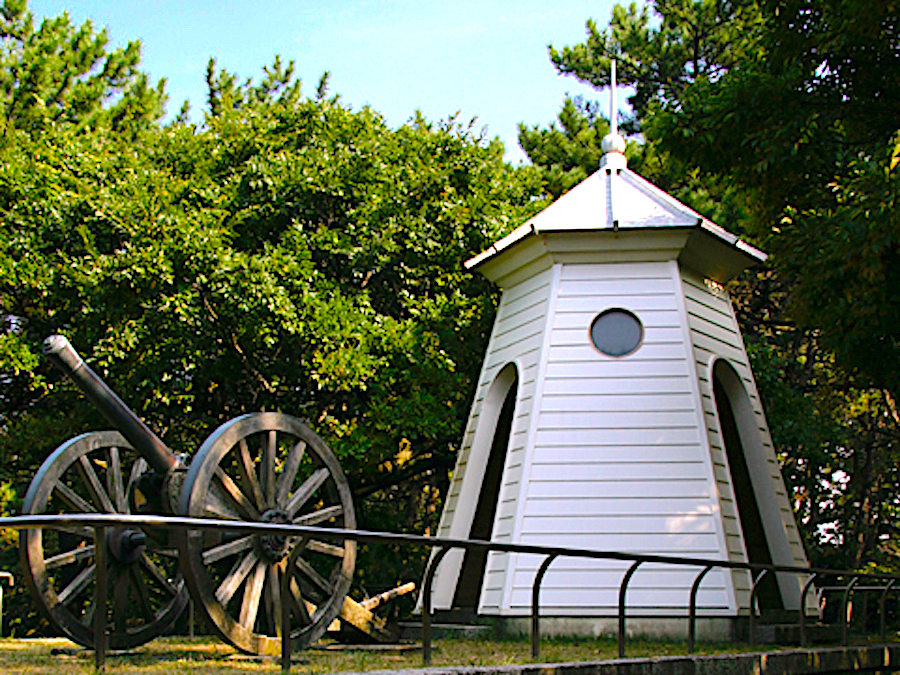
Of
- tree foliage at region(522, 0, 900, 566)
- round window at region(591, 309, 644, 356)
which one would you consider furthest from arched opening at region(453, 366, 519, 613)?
tree foliage at region(522, 0, 900, 566)

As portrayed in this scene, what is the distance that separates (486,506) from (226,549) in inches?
216

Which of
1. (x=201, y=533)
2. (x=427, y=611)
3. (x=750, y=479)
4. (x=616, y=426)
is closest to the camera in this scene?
(x=427, y=611)

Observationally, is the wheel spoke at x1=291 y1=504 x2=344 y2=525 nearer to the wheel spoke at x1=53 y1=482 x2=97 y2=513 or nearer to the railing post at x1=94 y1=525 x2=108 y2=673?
the wheel spoke at x1=53 y1=482 x2=97 y2=513

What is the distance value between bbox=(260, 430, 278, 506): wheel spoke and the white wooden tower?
3.02 m

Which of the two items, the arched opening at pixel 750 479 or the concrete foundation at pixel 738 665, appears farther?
the arched opening at pixel 750 479

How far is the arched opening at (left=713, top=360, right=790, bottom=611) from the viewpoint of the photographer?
1179 cm

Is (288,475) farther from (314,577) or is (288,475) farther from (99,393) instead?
(99,393)

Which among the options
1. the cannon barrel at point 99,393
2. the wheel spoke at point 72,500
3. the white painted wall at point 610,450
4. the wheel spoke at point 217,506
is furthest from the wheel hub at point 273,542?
the white painted wall at point 610,450

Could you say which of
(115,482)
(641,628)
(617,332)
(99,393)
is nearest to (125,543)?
(115,482)

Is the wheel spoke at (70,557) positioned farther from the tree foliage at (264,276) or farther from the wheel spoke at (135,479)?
the tree foliage at (264,276)

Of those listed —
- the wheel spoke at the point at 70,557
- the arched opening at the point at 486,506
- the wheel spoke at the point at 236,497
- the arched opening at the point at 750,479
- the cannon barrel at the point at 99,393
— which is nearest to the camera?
the wheel spoke at the point at 236,497

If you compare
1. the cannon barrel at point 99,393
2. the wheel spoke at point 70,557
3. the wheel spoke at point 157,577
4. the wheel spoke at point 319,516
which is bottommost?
the wheel spoke at point 157,577

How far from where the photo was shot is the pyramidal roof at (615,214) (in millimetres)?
11250

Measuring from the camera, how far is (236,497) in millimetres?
7777
